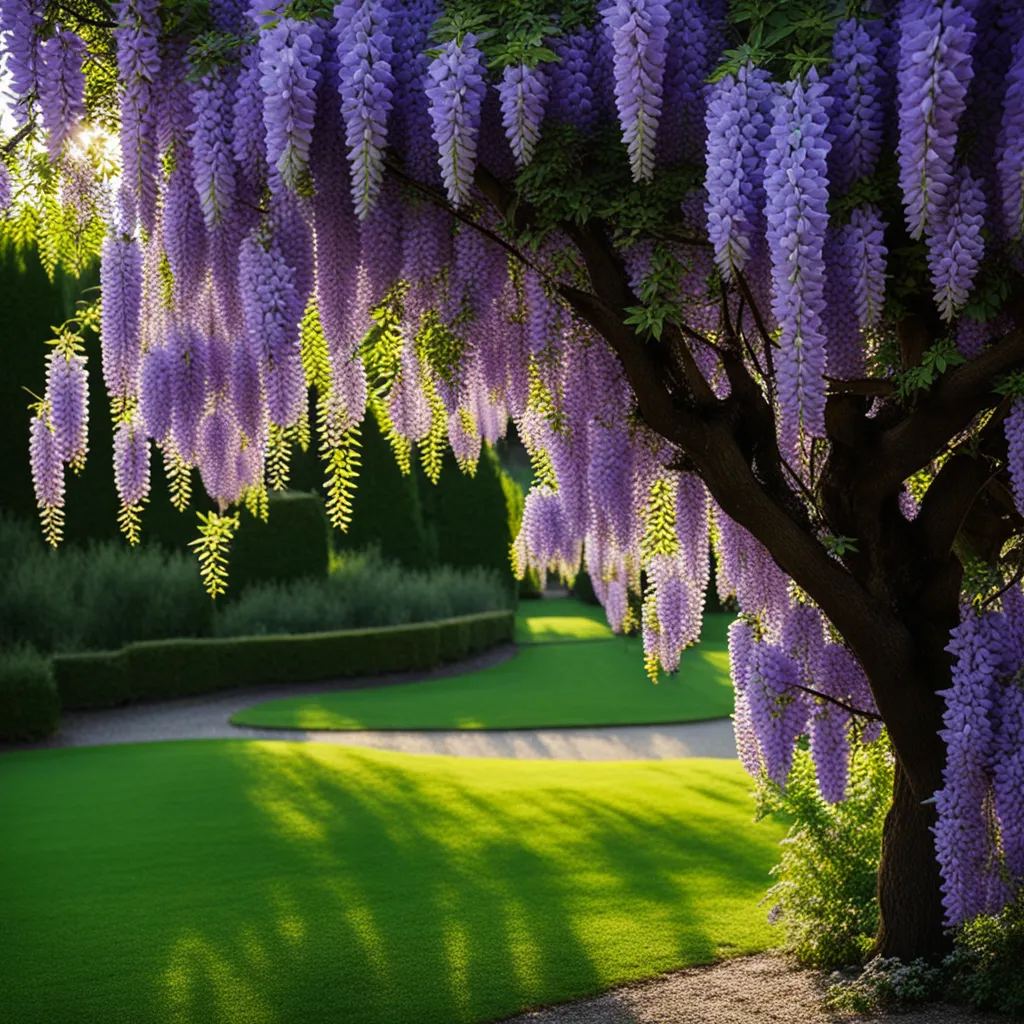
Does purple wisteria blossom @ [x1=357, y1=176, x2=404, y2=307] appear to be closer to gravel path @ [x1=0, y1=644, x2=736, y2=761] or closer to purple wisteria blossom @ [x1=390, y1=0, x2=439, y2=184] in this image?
purple wisteria blossom @ [x1=390, y1=0, x2=439, y2=184]

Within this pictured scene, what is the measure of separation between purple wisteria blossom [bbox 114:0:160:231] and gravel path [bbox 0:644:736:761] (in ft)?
23.0

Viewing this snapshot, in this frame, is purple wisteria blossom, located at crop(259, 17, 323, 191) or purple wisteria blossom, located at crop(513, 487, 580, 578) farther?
purple wisteria blossom, located at crop(513, 487, 580, 578)

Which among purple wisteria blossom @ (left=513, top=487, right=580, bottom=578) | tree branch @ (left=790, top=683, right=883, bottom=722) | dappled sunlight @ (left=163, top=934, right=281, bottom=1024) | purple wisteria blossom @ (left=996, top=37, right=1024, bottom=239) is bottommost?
dappled sunlight @ (left=163, top=934, right=281, bottom=1024)

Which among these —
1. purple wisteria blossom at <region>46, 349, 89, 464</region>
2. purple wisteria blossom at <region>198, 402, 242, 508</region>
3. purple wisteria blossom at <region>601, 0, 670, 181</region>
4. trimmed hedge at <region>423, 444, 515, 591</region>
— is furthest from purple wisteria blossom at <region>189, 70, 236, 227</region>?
trimmed hedge at <region>423, 444, 515, 591</region>

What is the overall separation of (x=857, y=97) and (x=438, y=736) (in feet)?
28.2

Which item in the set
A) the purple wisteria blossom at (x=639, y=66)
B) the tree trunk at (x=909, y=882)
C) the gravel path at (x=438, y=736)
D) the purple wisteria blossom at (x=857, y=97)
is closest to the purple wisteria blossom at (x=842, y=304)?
the purple wisteria blossom at (x=857, y=97)

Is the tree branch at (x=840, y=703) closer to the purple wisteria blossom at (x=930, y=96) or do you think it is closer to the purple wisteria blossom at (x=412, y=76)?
the purple wisteria blossom at (x=930, y=96)

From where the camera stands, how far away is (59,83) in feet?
10.2

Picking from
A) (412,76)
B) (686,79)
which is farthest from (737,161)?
(412,76)

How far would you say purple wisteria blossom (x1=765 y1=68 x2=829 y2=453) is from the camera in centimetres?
250

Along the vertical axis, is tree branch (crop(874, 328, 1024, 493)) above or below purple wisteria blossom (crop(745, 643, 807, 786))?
above

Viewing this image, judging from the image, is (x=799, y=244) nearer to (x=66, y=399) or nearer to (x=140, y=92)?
(x=140, y=92)

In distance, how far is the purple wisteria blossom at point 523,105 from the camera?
Answer: 2730mm

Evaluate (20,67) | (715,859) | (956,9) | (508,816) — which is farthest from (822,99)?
(508,816)
